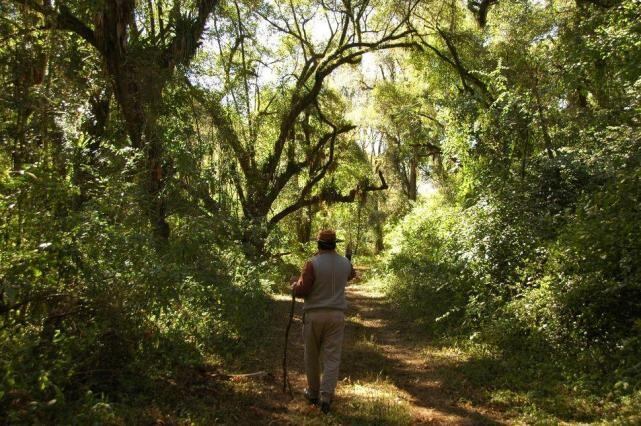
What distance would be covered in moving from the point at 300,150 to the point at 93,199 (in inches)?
623

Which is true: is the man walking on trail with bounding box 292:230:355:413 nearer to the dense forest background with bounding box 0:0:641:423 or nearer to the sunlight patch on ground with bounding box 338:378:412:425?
the sunlight patch on ground with bounding box 338:378:412:425

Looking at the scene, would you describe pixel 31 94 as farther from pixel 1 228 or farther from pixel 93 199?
pixel 1 228

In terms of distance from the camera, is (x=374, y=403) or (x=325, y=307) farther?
(x=374, y=403)

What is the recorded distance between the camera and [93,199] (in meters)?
5.85

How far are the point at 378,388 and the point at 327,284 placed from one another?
6.38 ft

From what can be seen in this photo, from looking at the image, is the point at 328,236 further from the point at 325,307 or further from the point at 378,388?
the point at 378,388

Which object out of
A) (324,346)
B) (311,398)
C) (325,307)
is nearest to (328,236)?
(325,307)

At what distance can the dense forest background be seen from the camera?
493 centimetres

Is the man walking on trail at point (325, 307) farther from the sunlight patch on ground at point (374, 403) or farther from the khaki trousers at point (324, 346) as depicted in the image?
the sunlight patch on ground at point (374, 403)

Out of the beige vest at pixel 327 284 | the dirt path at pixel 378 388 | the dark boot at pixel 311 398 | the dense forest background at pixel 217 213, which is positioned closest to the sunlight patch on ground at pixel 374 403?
the dirt path at pixel 378 388

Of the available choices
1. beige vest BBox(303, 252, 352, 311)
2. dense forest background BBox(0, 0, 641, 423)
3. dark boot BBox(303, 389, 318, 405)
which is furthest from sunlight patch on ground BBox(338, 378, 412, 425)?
dense forest background BBox(0, 0, 641, 423)

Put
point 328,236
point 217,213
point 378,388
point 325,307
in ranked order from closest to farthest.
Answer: point 325,307, point 328,236, point 378,388, point 217,213

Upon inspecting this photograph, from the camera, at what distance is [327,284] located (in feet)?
18.8

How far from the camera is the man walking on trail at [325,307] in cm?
566
